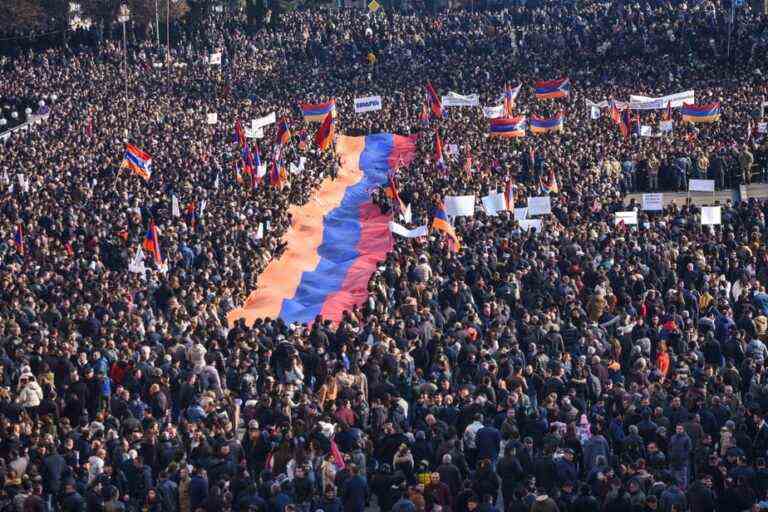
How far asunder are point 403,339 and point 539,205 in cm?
1036

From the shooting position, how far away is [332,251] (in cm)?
3409

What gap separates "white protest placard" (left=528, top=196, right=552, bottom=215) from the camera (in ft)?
101

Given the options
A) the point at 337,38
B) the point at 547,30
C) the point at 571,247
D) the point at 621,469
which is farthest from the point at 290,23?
the point at 621,469

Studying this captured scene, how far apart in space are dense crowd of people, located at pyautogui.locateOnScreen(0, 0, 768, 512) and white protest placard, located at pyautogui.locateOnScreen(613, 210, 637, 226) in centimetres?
32

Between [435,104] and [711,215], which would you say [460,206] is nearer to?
[711,215]

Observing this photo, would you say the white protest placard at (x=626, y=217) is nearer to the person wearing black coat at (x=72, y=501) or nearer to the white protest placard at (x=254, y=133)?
the white protest placard at (x=254, y=133)

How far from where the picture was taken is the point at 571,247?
26.5 meters

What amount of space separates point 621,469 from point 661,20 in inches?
1838

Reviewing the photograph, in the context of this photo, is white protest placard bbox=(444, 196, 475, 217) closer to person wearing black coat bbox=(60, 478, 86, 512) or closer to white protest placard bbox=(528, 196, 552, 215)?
white protest placard bbox=(528, 196, 552, 215)

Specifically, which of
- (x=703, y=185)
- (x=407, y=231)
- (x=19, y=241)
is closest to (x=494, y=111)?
(x=703, y=185)

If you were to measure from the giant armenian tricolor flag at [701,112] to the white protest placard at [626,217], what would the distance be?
487 inches

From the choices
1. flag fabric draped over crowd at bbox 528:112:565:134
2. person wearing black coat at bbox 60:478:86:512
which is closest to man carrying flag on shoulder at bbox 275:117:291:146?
flag fabric draped over crowd at bbox 528:112:565:134

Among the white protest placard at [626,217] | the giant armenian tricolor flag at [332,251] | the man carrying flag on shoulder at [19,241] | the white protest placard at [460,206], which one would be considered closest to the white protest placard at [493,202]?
the white protest placard at [460,206]

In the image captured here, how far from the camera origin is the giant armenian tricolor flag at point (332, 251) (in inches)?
1123
